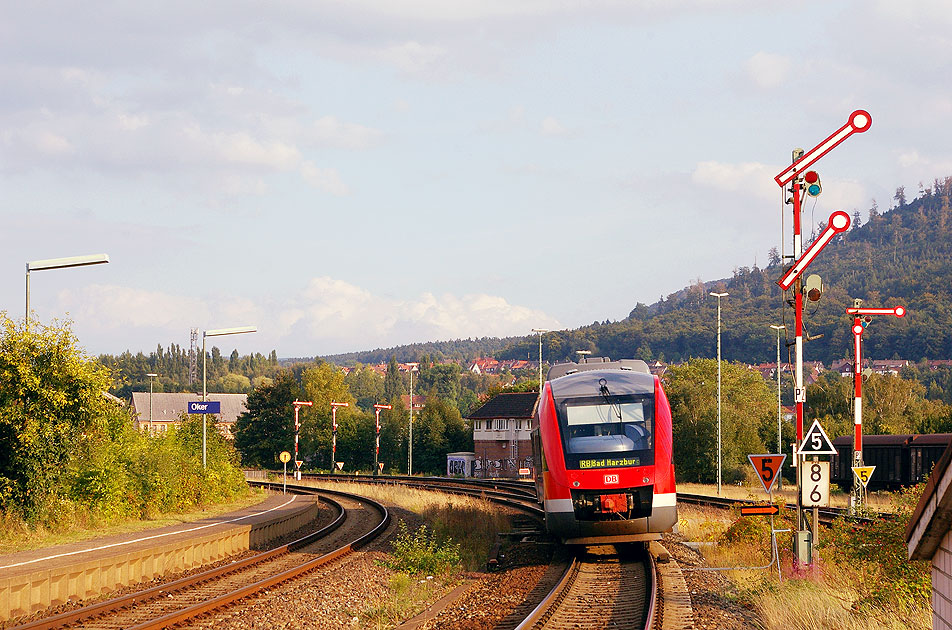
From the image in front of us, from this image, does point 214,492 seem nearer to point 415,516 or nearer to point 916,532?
point 415,516

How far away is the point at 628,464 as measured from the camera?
17047mm

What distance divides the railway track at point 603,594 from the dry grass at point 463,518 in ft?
8.44

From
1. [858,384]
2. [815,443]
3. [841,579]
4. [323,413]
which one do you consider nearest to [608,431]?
[815,443]

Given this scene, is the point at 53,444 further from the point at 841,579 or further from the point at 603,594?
the point at 841,579

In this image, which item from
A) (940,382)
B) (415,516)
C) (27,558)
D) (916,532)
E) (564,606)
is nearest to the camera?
(916,532)

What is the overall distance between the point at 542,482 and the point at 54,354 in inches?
481

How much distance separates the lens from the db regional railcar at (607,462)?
1698cm

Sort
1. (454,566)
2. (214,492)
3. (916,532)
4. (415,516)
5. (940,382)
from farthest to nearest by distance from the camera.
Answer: (940,382), (214,492), (415,516), (454,566), (916,532)

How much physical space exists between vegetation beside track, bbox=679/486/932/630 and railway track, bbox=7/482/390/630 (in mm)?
7793

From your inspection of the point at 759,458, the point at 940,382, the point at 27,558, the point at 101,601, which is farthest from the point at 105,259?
the point at 940,382

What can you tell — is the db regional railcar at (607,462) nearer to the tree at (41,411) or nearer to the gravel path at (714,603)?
the gravel path at (714,603)

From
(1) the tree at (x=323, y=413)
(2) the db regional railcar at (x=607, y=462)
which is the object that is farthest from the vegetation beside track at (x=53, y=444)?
(1) the tree at (x=323, y=413)

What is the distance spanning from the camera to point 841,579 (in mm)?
15641

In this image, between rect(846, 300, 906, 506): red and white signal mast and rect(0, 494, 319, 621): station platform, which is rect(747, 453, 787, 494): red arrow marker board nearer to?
rect(846, 300, 906, 506): red and white signal mast
